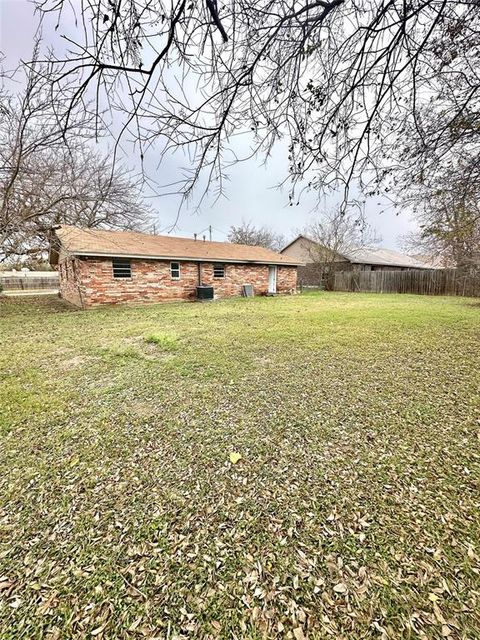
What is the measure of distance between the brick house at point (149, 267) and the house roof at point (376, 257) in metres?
7.45

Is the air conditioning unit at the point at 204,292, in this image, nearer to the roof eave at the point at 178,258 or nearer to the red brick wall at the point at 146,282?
the red brick wall at the point at 146,282

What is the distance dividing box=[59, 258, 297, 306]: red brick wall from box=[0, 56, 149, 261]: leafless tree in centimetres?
183

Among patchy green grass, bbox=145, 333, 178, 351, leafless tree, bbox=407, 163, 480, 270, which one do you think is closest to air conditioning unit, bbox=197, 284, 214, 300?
patchy green grass, bbox=145, 333, 178, 351

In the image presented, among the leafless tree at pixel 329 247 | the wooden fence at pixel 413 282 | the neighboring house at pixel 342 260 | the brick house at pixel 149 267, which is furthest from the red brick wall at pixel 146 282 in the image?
the wooden fence at pixel 413 282

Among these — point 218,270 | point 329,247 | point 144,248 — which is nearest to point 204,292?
point 218,270

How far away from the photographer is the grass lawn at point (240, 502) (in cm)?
136

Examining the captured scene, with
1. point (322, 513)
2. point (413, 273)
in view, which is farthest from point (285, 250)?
point (322, 513)

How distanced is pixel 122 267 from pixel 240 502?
11.6 metres

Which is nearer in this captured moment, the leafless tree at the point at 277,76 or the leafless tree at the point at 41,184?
the leafless tree at the point at 277,76

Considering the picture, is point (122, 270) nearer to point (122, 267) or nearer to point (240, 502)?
point (122, 267)

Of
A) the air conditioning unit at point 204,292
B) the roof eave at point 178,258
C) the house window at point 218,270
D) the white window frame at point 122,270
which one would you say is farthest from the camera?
the house window at point 218,270

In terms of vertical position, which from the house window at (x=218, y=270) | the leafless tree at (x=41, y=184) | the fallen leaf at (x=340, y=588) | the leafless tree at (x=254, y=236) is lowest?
the fallen leaf at (x=340, y=588)

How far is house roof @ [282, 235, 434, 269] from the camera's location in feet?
74.7

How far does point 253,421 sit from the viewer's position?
3.10 meters
